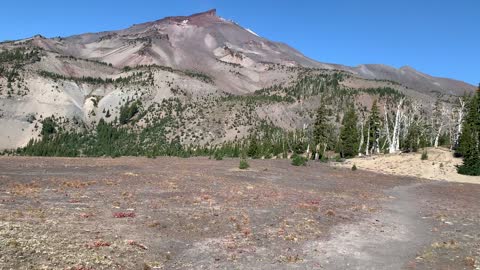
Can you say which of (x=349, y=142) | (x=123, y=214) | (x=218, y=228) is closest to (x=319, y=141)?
(x=349, y=142)

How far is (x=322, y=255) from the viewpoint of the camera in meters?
17.7

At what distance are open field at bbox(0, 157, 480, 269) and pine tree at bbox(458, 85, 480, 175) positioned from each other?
2646 centimetres

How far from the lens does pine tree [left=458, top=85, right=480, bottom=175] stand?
200 feet

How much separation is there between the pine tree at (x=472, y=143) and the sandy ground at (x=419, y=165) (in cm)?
142

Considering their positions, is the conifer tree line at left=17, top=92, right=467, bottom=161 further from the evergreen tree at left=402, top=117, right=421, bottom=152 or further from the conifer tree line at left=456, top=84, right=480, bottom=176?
the conifer tree line at left=456, top=84, right=480, bottom=176

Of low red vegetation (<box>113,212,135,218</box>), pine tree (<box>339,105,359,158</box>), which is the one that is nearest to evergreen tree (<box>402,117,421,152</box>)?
pine tree (<box>339,105,359,158</box>)

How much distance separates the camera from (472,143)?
62062 millimetres

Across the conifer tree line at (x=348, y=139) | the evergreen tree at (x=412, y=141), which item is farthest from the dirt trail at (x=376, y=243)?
the evergreen tree at (x=412, y=141)

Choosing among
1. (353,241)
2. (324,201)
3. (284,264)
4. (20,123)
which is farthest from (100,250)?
(20,123)

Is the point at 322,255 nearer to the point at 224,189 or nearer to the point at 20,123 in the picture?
the point at 224,189

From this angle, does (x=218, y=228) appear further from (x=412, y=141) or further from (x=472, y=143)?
(x=412, y=141)

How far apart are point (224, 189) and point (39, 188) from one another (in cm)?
1499

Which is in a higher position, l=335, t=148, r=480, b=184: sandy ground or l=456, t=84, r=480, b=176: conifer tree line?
l=456, t=84, r=480, b=176: conifer tree line

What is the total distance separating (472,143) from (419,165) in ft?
31.0
